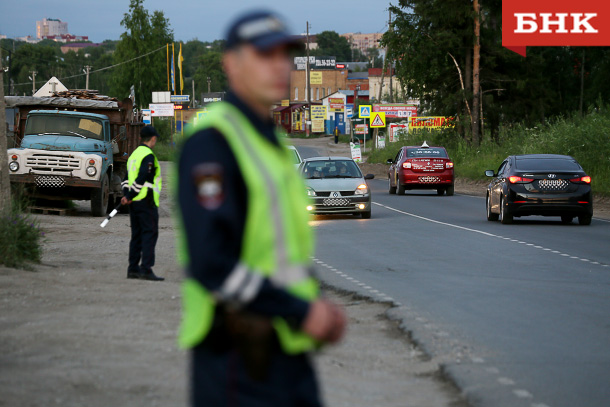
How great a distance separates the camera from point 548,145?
4150 cm

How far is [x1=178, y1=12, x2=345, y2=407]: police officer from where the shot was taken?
2.94m

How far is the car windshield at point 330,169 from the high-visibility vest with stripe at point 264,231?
22.9 metres

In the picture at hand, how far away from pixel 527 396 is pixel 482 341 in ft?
6.43

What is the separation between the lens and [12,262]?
13383mm

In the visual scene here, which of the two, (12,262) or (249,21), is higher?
(249,21)

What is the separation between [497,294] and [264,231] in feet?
30.0

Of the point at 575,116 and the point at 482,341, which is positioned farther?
the point at 575,116

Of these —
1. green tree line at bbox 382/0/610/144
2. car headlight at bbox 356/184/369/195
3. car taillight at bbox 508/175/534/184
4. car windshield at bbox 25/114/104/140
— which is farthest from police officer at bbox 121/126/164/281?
green tree line at bbox 382/0/610/144

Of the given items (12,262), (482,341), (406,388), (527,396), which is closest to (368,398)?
(406,388)

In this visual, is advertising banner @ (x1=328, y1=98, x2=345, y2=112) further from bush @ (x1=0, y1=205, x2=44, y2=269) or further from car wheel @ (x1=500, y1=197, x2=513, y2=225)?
bush @ (x1=0, y1=205, x2=44, y2=269)

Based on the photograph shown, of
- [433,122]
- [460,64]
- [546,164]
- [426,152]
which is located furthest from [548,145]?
[433,122]

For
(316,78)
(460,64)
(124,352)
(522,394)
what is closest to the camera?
(522,394)

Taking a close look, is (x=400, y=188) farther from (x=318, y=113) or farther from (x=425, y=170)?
(x=318, y=113)

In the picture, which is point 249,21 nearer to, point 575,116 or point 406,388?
point 406,388
